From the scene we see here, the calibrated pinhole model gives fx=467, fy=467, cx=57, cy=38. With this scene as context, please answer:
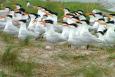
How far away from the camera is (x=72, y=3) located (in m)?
16.2

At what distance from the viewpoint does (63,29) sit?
10.3 metres

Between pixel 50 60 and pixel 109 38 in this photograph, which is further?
pixel 109 38

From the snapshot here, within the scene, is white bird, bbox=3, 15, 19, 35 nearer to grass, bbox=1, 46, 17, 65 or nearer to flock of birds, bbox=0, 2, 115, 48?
flock of birds, bbox=0, 2, 115, 48

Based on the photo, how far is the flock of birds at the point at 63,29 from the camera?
9680mm

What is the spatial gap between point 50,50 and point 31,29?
164 centimetres

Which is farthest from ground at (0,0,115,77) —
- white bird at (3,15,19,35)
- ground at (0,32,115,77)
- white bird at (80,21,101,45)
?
white bird at (3,15,19,35)

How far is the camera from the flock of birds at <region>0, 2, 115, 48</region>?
968 cm

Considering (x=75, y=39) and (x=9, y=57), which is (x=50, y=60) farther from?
(x=75, y=39)

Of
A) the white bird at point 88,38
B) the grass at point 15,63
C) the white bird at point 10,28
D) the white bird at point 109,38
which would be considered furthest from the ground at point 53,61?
the white bird at point 10,28

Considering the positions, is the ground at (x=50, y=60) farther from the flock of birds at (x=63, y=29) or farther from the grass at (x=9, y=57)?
the flock of birds at (x=63, y=29)

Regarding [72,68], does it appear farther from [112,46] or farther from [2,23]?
[2,23]

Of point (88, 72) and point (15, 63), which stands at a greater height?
point (88, 72)

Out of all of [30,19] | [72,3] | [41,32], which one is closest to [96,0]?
[72,3]

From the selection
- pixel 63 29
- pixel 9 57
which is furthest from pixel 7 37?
pixel 9 57
